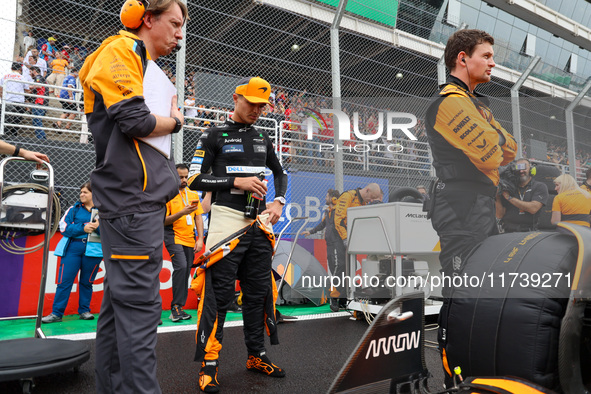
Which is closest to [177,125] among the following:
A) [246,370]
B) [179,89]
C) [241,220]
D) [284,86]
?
[241,220]

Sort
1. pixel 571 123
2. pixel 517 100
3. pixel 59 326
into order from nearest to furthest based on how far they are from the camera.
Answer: pixel 59 326, pixel 571 123, pixel 517 100

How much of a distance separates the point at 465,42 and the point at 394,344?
1.57 metres

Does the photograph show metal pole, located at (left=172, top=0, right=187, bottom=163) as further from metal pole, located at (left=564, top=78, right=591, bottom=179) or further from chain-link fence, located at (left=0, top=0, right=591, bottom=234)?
metal pole, located at (left=564, top=78, right=591, bottom=179)

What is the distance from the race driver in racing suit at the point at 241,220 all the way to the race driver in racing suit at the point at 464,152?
94 cm

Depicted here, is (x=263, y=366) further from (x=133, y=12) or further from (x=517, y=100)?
(x=517, y=100)

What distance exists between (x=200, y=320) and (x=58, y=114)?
5.20m

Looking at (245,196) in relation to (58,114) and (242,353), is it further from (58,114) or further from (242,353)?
(58,114)

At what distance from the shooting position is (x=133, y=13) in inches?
58.2

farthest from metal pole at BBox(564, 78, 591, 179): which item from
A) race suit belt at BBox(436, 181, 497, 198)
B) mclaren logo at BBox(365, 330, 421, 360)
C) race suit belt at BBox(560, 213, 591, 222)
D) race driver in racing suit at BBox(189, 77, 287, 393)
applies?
mclaren logo at BBox(365, 330, 421, 360)

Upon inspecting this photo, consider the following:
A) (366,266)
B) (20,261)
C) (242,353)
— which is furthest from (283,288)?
(20,261)

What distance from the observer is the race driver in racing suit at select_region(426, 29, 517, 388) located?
1898mm

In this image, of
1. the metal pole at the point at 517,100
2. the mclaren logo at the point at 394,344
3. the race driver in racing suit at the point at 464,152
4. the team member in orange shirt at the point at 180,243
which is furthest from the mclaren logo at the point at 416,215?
the mclaren logo at the point at 394,344

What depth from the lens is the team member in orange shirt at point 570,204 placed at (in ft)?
7.93

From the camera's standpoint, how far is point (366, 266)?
15.9ft
